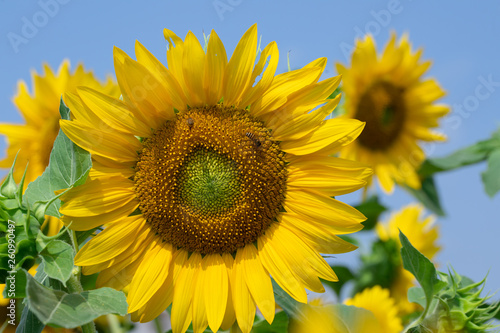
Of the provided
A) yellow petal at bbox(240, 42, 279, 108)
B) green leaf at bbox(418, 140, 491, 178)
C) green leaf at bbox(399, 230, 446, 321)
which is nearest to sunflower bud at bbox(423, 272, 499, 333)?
green leaf at bbox(399, 230, 446, 321)

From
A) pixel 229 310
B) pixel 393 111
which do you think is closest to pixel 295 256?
pixel 229 310

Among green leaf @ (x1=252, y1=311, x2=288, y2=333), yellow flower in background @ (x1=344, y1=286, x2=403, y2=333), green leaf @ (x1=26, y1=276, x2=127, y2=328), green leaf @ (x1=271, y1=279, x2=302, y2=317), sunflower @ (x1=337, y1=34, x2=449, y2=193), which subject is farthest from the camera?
sunflower @ (x1=337, y1=34, x2=449, y2=193)

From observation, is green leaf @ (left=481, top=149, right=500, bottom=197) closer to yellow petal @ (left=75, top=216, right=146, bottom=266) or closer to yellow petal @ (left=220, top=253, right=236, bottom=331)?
yellow petal @ (left=220, top=253, right=236, bottom=331)

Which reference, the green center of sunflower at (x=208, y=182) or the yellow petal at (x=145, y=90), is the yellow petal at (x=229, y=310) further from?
the yellow petal at (x=145, y=90)

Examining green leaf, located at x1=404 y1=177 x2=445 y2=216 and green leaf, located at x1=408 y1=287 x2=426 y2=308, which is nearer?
green leaf, located at x1=408 y1=287 x2=426 y2=308

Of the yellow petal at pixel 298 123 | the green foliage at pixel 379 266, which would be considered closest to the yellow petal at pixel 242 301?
the yellow petal at pixel 298 123

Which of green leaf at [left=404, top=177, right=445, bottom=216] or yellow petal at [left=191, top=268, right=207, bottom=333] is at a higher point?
yellow petal at [left=191, top=268, right=207, bottom=333]

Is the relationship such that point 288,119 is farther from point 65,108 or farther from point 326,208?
point 65,108
